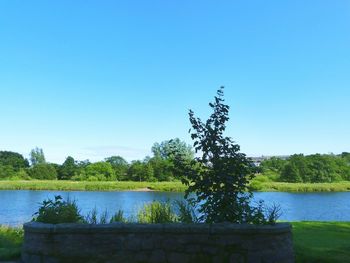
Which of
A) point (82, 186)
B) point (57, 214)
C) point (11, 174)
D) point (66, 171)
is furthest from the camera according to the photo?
point (66, 171)

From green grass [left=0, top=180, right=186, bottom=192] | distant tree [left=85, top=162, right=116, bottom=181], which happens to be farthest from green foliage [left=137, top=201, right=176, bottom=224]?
distant tree [left=85, top=162, right=116, bottom=181]

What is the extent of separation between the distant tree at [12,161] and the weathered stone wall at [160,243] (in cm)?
8303

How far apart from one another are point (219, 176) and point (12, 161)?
9311 cm

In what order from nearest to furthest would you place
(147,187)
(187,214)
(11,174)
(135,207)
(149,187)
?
(187,214) < (135,207) < (149,187) < (147,187) < (11,174)

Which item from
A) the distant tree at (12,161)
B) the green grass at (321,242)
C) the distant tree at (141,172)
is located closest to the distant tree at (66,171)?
the distant tree at (12,161)

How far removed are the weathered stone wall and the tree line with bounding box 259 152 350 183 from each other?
2324 inches

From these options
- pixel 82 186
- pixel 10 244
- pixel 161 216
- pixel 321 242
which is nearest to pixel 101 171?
pixel 82 186

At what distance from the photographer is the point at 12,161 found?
299ft

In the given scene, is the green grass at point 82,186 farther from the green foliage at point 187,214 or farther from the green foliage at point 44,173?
the green foliage at point 187,214

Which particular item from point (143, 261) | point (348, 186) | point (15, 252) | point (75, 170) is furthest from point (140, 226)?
point (75, 170)

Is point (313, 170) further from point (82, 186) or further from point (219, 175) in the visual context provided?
point (219, 175)

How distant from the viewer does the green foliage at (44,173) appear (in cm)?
7241

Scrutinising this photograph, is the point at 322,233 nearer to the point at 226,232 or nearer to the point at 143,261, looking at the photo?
the point at 226,232

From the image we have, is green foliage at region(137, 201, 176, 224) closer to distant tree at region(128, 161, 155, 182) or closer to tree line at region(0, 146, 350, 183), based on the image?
tree line at region(0, 146, 350, 183)
